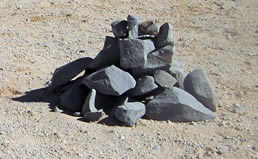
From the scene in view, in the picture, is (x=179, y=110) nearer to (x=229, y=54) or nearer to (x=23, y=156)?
(x=23, y=156)

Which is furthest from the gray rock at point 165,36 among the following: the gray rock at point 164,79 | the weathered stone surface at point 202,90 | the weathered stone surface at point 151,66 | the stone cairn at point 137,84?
the weathered stone surface at point 202,90

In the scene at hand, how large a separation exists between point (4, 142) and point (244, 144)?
231 centimetres

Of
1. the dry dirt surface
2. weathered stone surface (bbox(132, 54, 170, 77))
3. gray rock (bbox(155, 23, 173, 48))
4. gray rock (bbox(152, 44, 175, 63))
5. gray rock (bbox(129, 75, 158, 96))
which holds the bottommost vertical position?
the dry dirt surface

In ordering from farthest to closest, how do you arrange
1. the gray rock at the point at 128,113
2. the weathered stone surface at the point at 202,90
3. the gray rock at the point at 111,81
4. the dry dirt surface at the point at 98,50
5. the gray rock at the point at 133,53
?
1. the weathered stone surface at the point at 202,90
2. the gray rock at the point at 133,53
3. the gray rock at the point at 111,81
4. the gray rock at the point at 128,113
5. the dry dirt surface at the point at 98,50

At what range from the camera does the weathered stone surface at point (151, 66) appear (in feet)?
18.9

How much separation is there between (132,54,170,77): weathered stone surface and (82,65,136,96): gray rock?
137 millimetres

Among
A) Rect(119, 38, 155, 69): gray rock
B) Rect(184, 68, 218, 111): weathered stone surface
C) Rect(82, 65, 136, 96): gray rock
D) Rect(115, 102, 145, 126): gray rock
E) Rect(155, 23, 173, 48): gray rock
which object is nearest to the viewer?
Rect(115, 102, 145, 126): gray rock

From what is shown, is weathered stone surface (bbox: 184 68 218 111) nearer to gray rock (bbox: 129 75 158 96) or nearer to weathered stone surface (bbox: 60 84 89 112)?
gray rock (bbox: 129 75 158 96)

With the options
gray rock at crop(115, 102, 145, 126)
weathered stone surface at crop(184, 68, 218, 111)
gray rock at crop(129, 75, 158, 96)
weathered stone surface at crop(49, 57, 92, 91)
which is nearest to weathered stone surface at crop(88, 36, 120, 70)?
weathered stone surface at crop(49, 57, 92, 91)

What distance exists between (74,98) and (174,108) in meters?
1.08

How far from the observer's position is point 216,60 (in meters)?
7.36

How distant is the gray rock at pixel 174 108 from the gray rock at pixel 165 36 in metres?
0.53

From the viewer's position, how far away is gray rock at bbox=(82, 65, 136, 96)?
5531 mm

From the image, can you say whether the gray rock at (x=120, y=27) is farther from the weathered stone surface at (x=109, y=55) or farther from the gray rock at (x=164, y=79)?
the gray rock at (x=164, y=79)
